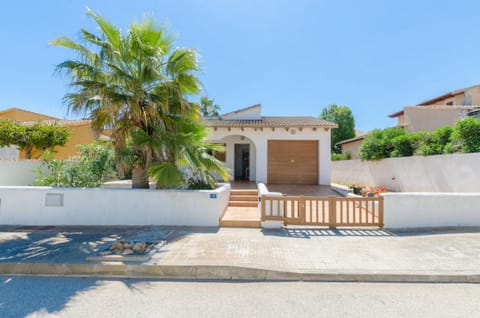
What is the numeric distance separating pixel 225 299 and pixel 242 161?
11926mm

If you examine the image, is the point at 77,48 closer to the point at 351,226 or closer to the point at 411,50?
the point at 351,226

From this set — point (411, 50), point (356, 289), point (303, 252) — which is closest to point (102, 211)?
point (303, 252)

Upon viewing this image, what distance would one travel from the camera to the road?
3.01 m

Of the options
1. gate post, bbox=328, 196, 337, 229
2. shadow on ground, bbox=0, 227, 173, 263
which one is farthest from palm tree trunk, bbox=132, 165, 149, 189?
gate post, bbox=328, 196, 337, 229

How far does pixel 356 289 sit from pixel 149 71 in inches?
280

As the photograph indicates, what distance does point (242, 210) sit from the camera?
8.23 metres

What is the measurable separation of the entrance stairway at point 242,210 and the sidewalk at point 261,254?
0.36 metres

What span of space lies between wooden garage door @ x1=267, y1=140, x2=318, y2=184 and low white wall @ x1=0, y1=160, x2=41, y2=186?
464 inches

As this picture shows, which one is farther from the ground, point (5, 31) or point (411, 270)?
point (5, 31)

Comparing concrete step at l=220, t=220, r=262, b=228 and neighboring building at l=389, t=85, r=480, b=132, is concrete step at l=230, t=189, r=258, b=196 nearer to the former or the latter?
concrete step at l=220, t=220, r=262, b=228

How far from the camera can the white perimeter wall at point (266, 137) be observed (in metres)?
13.3

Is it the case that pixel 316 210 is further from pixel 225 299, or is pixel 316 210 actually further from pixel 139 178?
pixel 139 178

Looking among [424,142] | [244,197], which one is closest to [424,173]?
[424,142]

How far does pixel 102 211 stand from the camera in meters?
6.77
